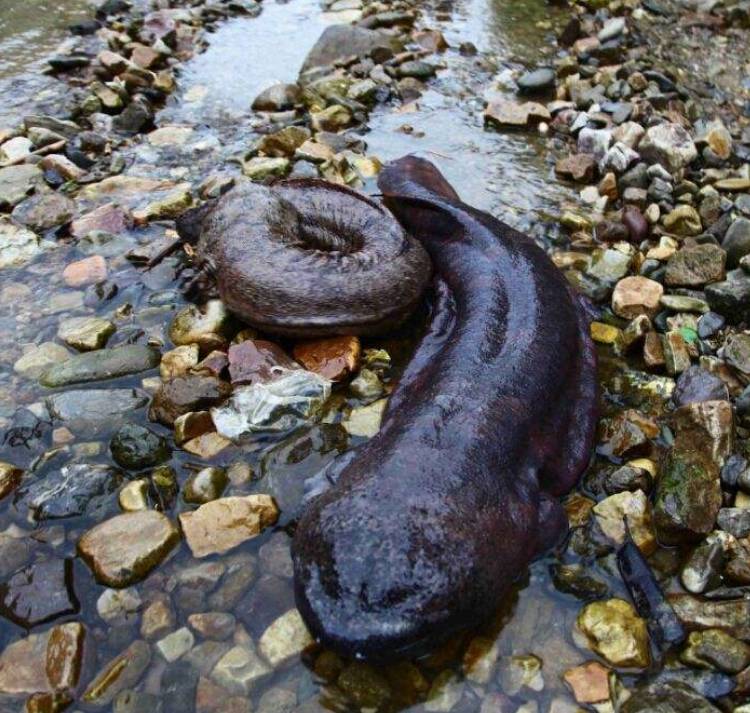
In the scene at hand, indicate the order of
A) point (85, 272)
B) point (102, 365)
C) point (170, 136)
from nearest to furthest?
point (102, 365) → point (85, 272) → point (170, 136)

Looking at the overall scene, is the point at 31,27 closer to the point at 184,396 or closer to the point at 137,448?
the point at 184,396

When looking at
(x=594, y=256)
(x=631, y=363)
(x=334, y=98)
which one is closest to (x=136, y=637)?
(x=631, y=363)

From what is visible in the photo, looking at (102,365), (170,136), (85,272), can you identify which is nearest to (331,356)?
(102,365)

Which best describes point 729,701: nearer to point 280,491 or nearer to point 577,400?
point 577,400

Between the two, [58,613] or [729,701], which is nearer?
[729,701]

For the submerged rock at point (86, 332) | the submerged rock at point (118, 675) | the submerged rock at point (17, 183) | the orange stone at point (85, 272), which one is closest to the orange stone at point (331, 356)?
the submerged rock at point (86, 332)

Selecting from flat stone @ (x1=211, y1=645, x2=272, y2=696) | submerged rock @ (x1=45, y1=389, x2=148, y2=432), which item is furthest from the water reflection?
flat stone @ (x1=211, y1=645, x2=272, y2=696)

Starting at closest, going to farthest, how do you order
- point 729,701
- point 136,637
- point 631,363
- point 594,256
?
point 729,701 → point 136,637 → point 631,363 → point 594,256
